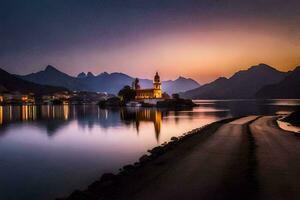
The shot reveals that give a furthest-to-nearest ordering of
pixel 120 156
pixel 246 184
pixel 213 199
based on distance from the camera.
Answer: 1. pixel 120 156
2. pixel 246 184
3. pixel 213 199

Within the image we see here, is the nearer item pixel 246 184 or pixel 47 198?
pixel 246 184

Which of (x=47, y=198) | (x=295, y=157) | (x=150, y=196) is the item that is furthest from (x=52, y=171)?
(x=295, y=157)

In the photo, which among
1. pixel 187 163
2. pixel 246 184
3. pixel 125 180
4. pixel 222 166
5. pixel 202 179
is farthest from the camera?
pixel 187 163

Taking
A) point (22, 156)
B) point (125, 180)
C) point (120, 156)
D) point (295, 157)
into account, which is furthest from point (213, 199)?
point (22, 156)

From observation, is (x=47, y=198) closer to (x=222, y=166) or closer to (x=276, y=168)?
(x=222, y=166)

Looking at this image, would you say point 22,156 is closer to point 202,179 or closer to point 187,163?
point 187,163

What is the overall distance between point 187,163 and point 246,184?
21.9ft

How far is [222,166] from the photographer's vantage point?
20.6 metres

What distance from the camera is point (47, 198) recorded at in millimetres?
18172

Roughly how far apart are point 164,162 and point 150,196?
9090 mm

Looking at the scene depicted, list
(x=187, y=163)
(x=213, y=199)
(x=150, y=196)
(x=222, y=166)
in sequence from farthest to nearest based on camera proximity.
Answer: (x=187, y=163) < (x=222, y=166) < (x=150, y=196) < (x=213, y=199)

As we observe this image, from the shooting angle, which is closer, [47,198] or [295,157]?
[47,198]

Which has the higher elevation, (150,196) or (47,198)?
(150,196)

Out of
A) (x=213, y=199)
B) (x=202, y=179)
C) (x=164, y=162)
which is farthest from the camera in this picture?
(x=164, y=162)
